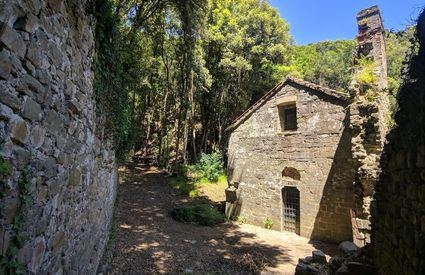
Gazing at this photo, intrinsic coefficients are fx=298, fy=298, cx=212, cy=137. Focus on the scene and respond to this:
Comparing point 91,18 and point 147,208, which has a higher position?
point 91,18

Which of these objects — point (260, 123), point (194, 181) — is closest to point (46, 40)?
point (260, 123)

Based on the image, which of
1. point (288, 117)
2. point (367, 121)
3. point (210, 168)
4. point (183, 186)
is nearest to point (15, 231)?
point (367, 121)

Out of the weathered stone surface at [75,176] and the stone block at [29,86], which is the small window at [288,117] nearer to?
the weathered stone surface at [75,176]

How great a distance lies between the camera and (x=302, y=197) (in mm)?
11320

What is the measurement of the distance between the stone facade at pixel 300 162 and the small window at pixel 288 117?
7.8 inches

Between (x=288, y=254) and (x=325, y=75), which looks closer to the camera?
(x=288, y=254)

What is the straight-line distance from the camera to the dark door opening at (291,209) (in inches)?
457

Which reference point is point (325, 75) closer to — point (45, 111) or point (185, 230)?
point (185, 230)

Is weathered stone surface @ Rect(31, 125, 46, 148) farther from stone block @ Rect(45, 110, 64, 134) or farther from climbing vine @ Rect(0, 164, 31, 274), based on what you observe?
climbing vine @ Rect(0, 164, 31, 274)

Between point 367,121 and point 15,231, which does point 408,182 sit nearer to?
point 15,231

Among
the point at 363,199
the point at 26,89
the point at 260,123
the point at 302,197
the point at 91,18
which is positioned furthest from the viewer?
the point at 260,123

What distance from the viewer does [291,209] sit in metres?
11.8

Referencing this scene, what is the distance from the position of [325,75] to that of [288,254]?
83.4 feet

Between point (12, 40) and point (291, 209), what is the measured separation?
453 inches
